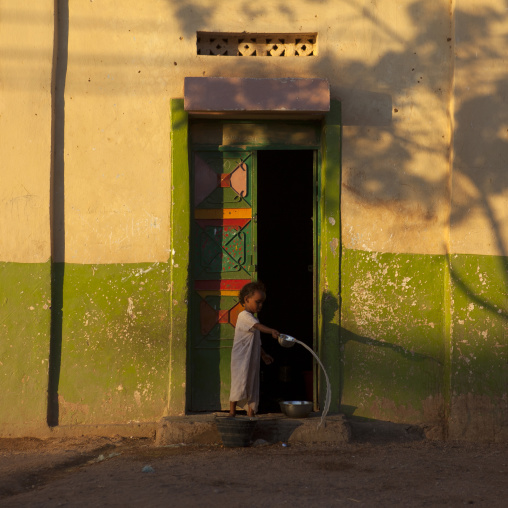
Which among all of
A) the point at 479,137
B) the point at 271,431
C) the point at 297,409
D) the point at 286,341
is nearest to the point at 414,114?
the point at 479,137

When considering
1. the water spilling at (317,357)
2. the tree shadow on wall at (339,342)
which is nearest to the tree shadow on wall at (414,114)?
the tree shadow on wall at (339,342)

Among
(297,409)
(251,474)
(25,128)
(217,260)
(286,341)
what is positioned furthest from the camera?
(217,260)

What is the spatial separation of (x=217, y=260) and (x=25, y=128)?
1939 millimetres

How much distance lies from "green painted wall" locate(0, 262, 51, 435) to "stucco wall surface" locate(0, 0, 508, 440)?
1 centimetres

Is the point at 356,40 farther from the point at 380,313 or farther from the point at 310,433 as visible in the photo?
the point at 310,433

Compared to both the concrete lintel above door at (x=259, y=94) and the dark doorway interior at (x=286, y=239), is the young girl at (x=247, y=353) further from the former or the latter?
the dark doorway interior at (x=286, y=239)

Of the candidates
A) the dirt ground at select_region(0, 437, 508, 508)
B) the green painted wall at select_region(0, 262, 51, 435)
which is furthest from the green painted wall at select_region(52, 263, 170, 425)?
the dirt ground at select_region(0, 437, 508, 508)

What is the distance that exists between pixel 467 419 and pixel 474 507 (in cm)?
201

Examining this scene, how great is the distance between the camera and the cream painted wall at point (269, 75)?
6.32 m

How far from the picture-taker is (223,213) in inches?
261

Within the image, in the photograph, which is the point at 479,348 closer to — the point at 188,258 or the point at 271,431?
the point at 271,431

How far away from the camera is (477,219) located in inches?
254

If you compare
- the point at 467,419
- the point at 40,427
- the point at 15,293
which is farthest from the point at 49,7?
the point at 467,419

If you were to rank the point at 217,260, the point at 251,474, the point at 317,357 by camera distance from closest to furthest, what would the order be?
the point at 251,474 → the point at 317,357 → the point at 217,260
